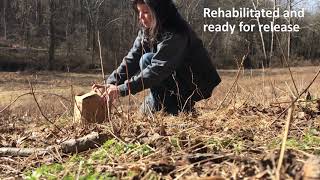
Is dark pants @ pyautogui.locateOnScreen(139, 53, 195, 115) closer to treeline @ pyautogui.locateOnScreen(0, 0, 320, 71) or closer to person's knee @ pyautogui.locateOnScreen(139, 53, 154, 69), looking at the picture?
person's knee @ pyautogui.locateOnScreen(139, 53, 154, 69)

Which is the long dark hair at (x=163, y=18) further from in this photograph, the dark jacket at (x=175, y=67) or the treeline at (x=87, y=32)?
the treeline at (x=87, y=32)

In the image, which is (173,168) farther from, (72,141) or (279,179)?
(72,141)

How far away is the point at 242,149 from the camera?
1974mm

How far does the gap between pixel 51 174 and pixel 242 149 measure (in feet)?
2.27

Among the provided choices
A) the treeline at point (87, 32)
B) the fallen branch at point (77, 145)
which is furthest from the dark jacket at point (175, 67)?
the treeline at point (87, 32)

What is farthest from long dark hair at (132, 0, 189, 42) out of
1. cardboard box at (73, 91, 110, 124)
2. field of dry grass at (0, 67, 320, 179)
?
field of dry grass at (0, 67, 320, 179)

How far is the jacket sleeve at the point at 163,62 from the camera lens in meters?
3.96

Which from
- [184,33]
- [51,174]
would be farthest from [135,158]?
[184,33]

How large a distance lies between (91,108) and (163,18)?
3.17 feet

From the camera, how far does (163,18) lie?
410cm

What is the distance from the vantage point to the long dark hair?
159 inches

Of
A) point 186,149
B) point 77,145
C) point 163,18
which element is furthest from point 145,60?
point 186,149

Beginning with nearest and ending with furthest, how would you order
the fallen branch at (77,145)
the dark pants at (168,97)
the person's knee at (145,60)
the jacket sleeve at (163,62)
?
the fallen branch at (77,145)
the jacket sleeve at (163,62)
the person's knee at (145,60)
the dark pants at (168,97)

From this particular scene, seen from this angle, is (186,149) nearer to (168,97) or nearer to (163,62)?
(163,62)
